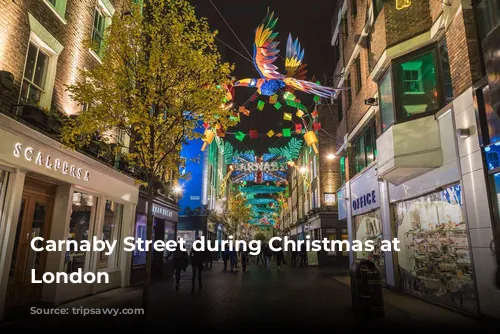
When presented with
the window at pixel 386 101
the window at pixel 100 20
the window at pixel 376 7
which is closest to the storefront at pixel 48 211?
the window at pixel 100 20

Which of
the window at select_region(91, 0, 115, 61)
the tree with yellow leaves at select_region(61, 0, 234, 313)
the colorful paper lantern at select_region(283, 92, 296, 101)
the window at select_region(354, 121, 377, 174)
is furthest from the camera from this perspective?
the window at select_region(354, 121, 377, 174)

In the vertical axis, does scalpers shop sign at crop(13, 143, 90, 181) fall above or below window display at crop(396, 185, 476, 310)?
above

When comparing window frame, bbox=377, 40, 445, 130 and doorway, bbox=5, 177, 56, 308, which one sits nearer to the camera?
doorway, bbox=5, 177, 56, 308

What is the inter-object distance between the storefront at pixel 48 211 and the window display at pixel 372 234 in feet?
36.9

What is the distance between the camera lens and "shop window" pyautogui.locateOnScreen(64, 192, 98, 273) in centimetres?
1052

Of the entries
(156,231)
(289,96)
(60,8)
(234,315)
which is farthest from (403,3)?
(156,231)

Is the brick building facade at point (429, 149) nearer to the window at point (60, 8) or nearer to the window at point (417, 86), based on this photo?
the window at point (417, 86)

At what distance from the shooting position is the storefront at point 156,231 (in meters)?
15.1

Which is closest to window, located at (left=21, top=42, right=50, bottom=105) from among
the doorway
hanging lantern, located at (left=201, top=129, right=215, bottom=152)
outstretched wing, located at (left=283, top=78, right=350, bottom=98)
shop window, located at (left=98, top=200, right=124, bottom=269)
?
the doorway

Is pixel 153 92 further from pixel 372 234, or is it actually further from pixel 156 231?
pixel 372 234

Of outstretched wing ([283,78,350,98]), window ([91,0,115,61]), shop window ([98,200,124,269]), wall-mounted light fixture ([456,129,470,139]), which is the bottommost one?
shop window ([98,200,124,269])

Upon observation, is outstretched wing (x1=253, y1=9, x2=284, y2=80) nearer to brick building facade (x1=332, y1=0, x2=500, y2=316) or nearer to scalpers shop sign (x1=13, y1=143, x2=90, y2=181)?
brick building facade (x1=332, y1=0, x2=500, y2=316)

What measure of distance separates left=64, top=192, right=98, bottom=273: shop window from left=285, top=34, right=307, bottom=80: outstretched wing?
9.66 meters

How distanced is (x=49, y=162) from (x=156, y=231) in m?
10.5
